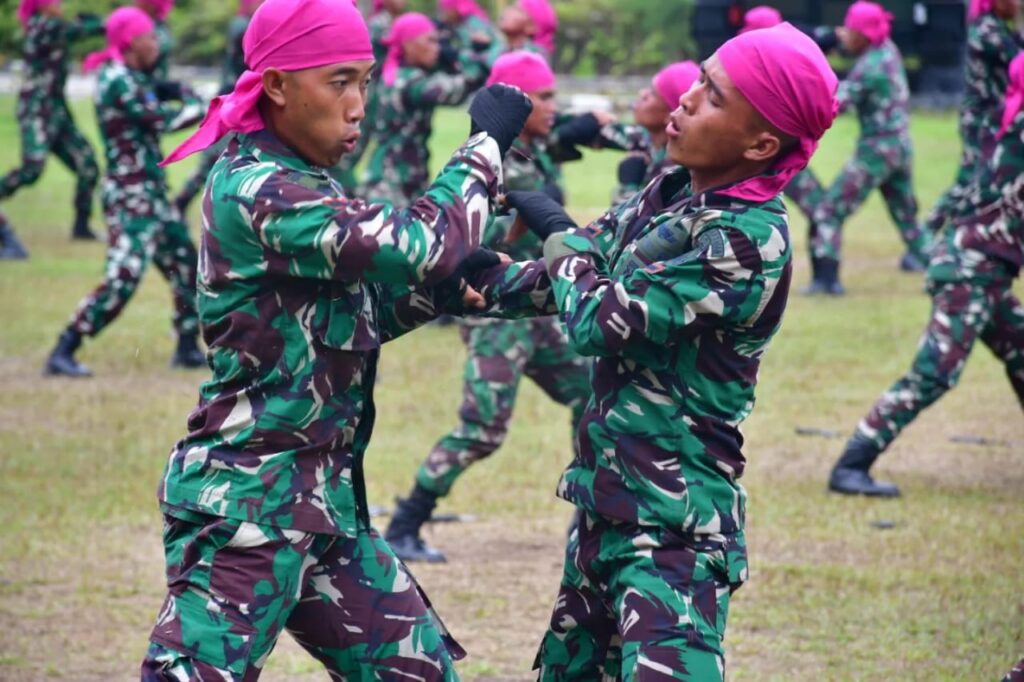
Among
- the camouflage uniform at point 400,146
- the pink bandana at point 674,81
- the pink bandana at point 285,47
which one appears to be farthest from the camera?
Result: the camouflage uniform at point 400,146

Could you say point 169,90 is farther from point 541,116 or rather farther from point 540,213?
point 540,213

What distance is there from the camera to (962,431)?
9.23 m

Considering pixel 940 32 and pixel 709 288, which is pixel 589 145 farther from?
pixel 940 32

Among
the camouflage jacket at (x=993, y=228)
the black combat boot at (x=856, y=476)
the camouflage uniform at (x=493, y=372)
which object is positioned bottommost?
the black combat boot at (x=856, y=476)

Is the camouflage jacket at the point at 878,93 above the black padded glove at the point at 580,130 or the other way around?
the other way around

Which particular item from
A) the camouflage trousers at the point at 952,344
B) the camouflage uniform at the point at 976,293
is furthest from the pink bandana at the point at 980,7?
A: the camouflage trousers at the point at 952,344

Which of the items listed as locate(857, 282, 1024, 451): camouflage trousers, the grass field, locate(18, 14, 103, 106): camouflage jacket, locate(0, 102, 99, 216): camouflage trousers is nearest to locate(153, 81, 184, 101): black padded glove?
the grass field

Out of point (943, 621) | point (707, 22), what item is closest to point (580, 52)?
point (707, 22)

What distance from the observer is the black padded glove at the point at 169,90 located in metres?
9.91

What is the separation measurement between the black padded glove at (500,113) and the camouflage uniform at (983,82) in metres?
6.94

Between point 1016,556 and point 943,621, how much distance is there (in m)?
0.99

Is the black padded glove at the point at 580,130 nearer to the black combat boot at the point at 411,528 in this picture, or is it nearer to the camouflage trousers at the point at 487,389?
the camouflage trousers at the point at 487,389

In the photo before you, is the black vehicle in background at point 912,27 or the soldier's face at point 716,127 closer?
the soldier's face at point 716,127

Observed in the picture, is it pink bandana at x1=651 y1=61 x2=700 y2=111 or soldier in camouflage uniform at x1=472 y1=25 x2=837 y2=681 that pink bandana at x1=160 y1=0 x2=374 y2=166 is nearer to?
soldier in camouflage uniform at x1=472 y1=25 x2=837 y2=681
